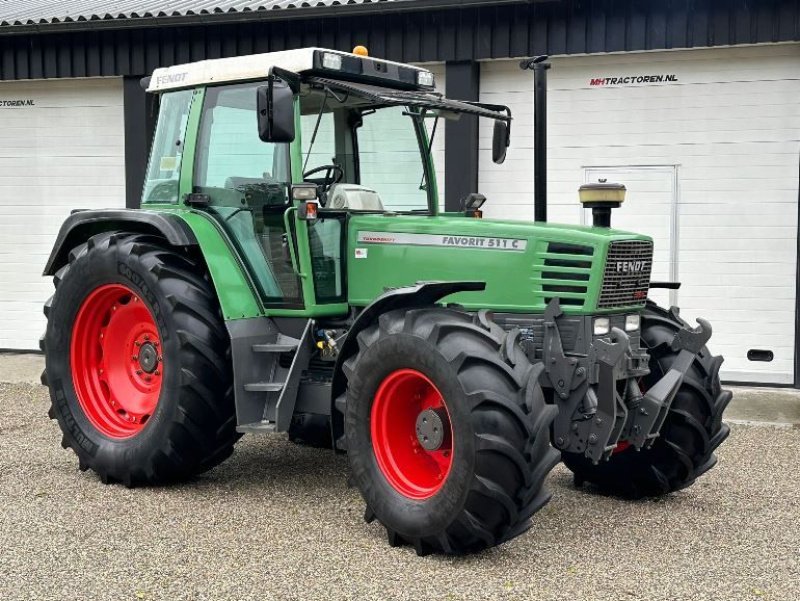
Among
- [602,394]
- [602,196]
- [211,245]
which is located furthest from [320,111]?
[602,394]

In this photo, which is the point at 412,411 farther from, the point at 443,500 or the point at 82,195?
the point at 82,195

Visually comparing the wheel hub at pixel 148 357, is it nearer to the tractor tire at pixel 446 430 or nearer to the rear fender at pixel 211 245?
the rear fender at pixel 211 245

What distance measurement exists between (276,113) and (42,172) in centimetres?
769

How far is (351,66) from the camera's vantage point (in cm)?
595

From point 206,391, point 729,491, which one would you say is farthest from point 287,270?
point 729,491

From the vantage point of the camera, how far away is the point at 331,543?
16.6 feet

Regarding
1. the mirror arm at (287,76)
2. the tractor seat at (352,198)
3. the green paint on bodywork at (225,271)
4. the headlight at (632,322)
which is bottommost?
the headlight at (632,322)

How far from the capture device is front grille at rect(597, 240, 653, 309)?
527 centimetres

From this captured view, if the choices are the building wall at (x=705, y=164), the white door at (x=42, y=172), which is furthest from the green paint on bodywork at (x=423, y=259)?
the white door at (x=42, y=172)

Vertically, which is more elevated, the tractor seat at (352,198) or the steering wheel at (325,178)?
the steering wheel at (325,178)

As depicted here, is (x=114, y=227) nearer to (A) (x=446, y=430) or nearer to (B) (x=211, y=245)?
(B) (x=211, y=245)

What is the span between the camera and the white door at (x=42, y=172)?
38.6ft

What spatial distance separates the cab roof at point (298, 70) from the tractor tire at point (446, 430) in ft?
5.18

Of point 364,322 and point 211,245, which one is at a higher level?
point 211,245
